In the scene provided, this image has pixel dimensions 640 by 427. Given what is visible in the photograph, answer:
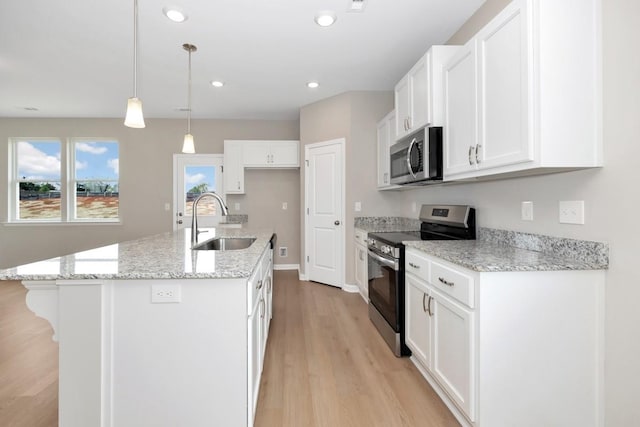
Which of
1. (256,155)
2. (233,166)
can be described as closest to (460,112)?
(256,155)

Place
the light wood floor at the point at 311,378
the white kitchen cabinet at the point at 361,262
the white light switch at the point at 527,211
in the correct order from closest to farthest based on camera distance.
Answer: the light wood floor at the point at 311,378, the white light switch at the point at 527,211, the white kitchen cabinet at the point at 361,262

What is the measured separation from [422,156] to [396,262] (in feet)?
2.64

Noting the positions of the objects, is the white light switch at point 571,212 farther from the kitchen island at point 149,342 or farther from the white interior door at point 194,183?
the white interior door at point 194,183

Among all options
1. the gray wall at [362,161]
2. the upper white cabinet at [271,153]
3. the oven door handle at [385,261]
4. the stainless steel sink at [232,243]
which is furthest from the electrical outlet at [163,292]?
the upper white cabinet at [271,153]

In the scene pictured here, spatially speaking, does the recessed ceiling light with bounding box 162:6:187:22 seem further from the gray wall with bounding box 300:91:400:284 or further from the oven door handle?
the oven door handle

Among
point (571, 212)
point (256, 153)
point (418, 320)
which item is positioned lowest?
point (418, 320)

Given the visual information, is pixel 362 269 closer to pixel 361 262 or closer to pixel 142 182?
pixel 361 262

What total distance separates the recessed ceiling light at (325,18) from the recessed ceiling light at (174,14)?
3.51ft

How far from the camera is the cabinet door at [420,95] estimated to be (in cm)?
221

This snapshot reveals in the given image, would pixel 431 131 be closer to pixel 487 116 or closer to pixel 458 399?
pixel 487 116

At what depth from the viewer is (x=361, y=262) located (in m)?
3.69

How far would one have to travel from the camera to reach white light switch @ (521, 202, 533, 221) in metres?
1.77

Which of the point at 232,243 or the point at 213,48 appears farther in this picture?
the point at 213,48

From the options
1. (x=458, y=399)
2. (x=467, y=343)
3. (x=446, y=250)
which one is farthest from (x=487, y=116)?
(x=458, y=399)
